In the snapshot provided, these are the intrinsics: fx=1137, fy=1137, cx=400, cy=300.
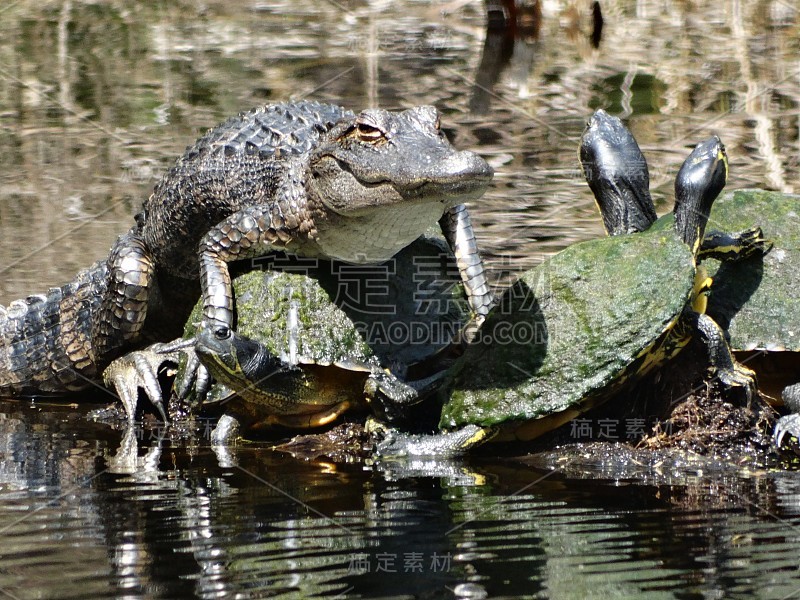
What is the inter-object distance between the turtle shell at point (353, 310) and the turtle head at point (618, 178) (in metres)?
0.95

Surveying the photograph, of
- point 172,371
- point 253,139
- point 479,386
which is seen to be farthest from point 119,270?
point 479,386

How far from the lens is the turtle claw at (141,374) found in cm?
643

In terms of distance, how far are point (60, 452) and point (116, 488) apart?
0.91m

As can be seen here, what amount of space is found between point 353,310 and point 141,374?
143 centimetres

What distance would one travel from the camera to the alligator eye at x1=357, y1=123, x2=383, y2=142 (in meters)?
5.58

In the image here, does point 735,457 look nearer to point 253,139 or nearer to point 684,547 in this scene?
point 684,547

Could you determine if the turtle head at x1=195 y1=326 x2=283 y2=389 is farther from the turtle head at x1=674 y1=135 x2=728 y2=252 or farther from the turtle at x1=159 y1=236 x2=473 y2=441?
the turtle head at x1=674 y1=135 x2=728 y2=252

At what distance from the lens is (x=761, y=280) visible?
573 centimetres

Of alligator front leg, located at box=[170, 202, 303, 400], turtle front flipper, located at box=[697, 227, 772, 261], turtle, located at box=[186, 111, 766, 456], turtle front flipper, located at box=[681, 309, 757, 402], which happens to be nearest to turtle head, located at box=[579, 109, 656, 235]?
turtle, located at box=[186, 111, 766, 456]

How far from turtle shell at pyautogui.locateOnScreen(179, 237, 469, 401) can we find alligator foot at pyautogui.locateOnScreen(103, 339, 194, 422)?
0.40 meters

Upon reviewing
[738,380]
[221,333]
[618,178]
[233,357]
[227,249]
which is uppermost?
[618,178]

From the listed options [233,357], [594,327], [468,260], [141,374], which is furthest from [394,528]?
[141,374]

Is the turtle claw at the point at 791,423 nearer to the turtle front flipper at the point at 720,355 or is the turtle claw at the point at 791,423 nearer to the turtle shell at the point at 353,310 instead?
the turtle front flipper at the point at 720,355

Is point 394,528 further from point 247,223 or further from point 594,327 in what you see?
point 247,223
